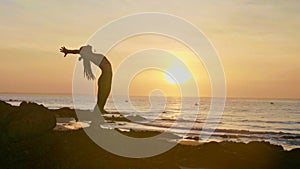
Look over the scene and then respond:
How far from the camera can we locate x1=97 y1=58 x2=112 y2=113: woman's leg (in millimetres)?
16531

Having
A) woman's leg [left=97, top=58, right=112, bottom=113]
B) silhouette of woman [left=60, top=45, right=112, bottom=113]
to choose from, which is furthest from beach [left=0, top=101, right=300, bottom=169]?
silhouette of woman [left=60, top=45, right=112, bottom=113]

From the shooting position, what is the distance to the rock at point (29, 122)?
17781 millimetres

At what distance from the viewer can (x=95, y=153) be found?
1436 centimetres

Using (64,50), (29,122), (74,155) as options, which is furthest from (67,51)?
(74,155)

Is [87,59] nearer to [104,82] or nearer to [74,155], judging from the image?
[104,82]

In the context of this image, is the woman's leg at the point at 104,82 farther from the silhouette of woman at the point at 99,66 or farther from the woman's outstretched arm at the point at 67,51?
the woman's outstretched arm at the point at 67,51

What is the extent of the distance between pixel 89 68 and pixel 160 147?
4.79 metres

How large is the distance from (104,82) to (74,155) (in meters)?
3.91

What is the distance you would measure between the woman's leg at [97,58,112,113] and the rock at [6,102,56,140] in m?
3.33

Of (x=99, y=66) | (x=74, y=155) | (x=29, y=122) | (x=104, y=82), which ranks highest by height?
(x=99, y=66)

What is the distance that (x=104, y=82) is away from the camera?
1686 cm

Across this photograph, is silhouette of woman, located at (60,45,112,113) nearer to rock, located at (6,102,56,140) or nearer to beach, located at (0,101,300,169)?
beach, located at (0,101,300,169)

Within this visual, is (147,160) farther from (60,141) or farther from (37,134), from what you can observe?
(37,134)

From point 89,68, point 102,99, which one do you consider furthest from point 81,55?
point 102,99
